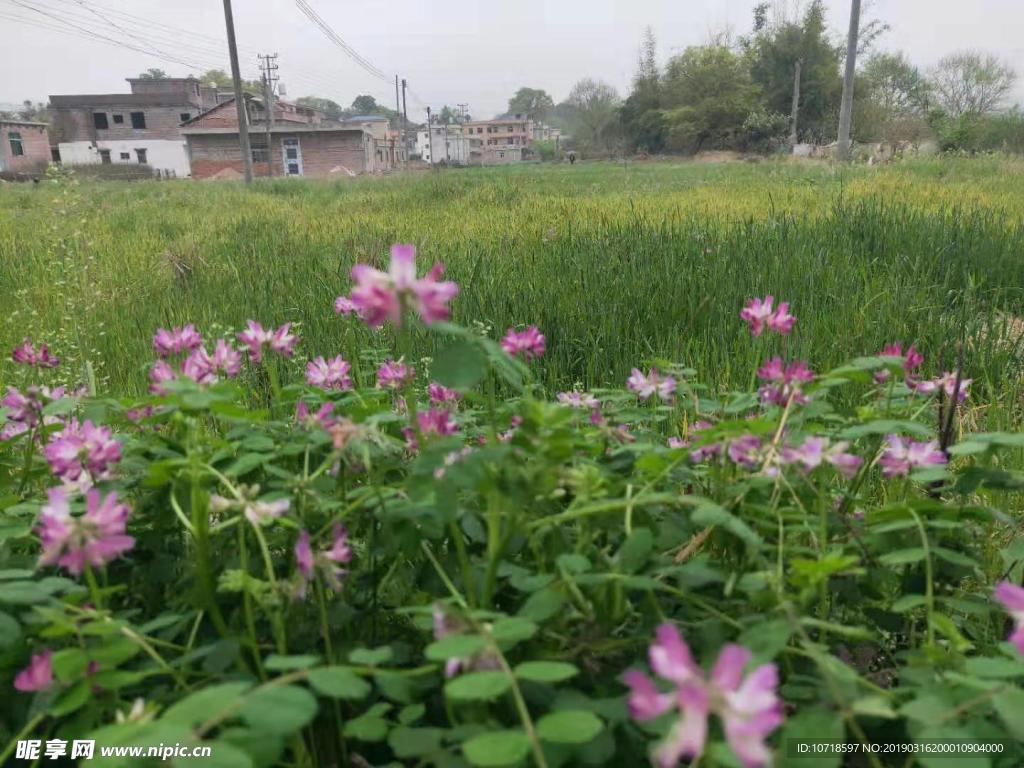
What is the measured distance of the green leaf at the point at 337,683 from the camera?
0.60 m

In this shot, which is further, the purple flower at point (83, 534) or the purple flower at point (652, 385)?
the purple flower at point (652, 385)

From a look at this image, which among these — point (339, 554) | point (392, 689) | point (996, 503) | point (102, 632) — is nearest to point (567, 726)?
point (392, 689)

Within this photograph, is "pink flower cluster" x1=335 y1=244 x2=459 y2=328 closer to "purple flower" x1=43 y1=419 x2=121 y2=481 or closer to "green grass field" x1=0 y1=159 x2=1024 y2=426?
"purple flower" x1=43 y1=419 x2=121 y2=481

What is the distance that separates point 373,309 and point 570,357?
2.13 meters

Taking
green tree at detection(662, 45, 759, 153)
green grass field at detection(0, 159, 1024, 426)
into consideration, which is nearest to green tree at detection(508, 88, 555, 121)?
green tree at detection(662, 45, 759, 153)

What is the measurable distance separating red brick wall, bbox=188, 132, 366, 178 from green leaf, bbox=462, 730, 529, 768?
156ft

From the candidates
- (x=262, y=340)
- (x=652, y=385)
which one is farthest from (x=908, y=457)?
(x=262, y=340)

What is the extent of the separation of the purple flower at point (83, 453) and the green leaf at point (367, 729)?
52cm

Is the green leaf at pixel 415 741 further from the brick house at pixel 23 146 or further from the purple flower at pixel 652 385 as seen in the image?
the brick house at pixel 23 146

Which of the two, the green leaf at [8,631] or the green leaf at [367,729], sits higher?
the green leaf at [8,631]

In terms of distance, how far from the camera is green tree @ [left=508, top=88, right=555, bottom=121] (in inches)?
5153

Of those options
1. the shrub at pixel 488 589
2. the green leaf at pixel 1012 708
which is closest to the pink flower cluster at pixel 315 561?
the shrub at pixel 488 589

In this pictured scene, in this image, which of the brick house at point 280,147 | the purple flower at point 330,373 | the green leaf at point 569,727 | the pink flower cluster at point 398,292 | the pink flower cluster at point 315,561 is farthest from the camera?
the brick house at point 280,147

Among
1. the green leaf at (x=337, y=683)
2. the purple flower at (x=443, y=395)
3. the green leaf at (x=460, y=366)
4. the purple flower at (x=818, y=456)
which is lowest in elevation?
the green leaf at (x=337, y=683)
